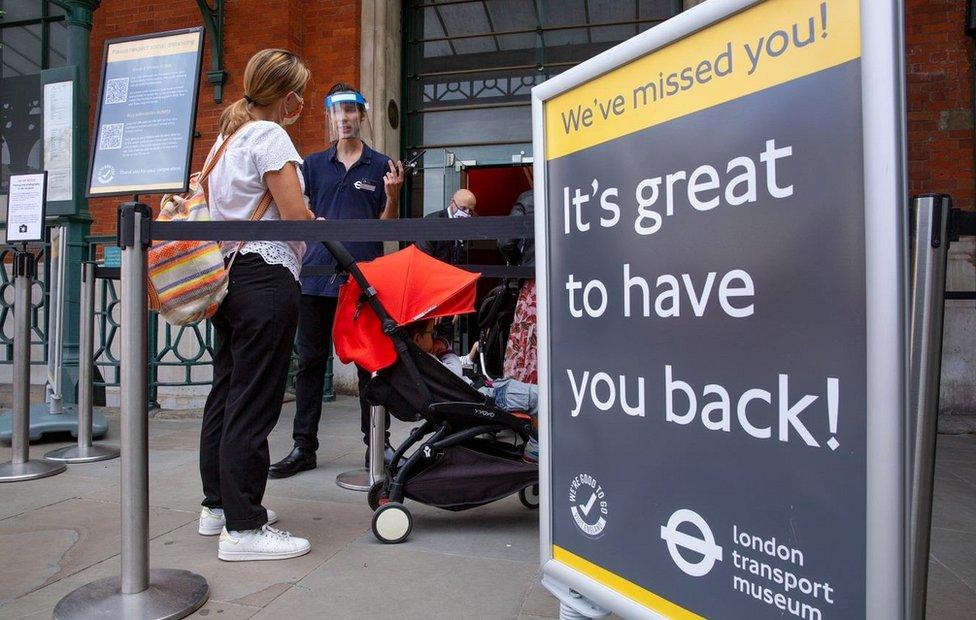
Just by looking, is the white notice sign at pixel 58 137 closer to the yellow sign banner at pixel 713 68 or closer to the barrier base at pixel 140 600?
the barrier base at pixel 140 600

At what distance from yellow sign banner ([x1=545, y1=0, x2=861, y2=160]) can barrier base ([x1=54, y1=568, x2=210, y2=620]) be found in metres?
1.73

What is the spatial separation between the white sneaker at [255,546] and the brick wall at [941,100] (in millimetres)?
5689

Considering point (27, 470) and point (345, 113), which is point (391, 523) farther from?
point (27, 470)

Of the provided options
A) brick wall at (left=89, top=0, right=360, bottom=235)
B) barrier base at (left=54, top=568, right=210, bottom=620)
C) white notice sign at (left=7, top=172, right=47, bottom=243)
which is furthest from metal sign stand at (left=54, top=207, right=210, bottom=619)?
brick wall at (left=89, top=0, right=360, bottom=235)

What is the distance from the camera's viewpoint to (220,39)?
7.11 meters

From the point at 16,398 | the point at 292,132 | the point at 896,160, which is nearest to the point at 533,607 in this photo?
the point at 896,160

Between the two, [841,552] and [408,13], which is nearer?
[841,552]

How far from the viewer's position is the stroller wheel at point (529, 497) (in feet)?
10.5

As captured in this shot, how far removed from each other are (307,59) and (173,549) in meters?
5.65

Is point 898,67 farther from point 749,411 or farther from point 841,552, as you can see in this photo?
point 841,552

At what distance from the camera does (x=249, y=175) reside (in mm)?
2500

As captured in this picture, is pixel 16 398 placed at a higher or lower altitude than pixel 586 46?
lower

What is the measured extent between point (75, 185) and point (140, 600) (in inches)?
153

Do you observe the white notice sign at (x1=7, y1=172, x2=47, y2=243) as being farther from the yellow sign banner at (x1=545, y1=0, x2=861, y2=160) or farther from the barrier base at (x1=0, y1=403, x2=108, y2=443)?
the yellow sign banner at (x1=545, y1=0, x2=861, y2=160)
